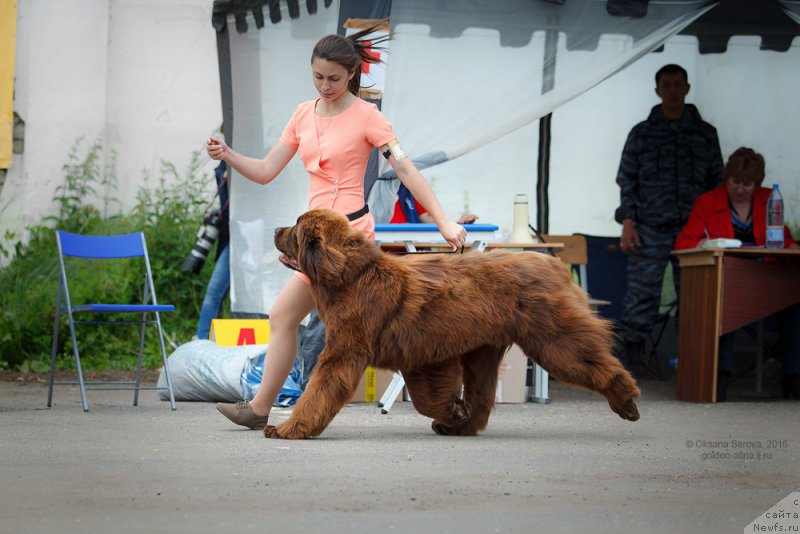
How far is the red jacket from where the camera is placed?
9.03 metres

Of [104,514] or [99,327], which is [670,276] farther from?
[104,514]

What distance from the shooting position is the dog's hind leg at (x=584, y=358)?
5.68 meters

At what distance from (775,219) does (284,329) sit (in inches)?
175

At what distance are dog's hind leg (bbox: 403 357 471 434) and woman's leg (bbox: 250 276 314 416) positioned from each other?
565mm

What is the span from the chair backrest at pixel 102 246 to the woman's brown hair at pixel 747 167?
4.41m

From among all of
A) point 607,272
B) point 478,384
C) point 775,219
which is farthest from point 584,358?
point 607,272

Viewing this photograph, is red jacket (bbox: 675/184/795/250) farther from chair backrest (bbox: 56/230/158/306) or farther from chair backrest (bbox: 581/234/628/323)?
chair backrest (bbox: 56/230/158/306)

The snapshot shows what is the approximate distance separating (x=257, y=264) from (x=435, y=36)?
218cm

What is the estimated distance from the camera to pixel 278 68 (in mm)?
8930

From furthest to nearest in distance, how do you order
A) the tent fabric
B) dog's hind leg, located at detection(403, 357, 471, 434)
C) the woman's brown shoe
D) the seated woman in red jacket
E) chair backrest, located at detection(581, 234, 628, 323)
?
1. chair backrest, located at detection(581, 234, 628, 323)
2. the seated woman in red jacket
3. the tent fabric
4. the woman's brown shoe
5. dog's hind leg, located at detection(403, 357, 471, 434)

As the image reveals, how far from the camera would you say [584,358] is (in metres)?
5.69

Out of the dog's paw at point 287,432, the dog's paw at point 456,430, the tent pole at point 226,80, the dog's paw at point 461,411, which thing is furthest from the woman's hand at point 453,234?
the tent pole at point 226,80

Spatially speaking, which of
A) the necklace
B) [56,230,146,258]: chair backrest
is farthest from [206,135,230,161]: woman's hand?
[56,230,146,258]: chair backrest

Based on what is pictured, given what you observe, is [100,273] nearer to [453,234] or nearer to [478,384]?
[478,384]
